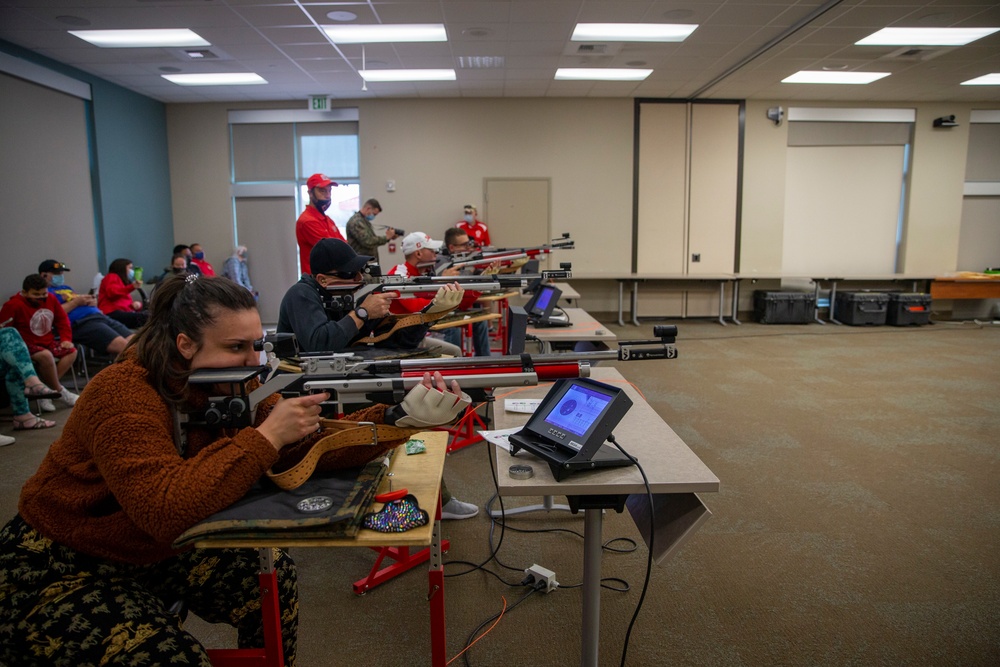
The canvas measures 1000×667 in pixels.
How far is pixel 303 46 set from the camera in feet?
20.7

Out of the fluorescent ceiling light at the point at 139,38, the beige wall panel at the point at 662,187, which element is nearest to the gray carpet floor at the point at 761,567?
the fluorescent ceiling light at the point at 139,38

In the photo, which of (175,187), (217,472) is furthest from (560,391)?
(175,187)

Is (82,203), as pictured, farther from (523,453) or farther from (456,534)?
(523,453)

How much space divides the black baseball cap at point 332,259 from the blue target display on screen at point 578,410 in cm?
146

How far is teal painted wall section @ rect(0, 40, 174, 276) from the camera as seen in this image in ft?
23.8

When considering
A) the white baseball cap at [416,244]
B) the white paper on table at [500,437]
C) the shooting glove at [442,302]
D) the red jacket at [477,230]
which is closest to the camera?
the white paper on table at [500,437]

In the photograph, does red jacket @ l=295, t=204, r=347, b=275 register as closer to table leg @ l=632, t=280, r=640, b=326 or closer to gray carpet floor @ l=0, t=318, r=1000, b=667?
gray carpet floor @ l=0, t=318, r=1000, b=667

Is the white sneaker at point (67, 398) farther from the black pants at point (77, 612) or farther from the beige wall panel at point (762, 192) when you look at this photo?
the beige wall panel at point (762, 192)

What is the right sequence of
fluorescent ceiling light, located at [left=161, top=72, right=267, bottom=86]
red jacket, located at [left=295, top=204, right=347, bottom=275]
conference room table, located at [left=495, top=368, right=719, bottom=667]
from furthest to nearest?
fluorescent ceiling light, located at [left=161, top=72, right=267, bottom=86]
red jacket, located at [left=295, top=204, right=347, bottom=275]
conference room table, located at [left=495, top=368, right=719, bottom=667]

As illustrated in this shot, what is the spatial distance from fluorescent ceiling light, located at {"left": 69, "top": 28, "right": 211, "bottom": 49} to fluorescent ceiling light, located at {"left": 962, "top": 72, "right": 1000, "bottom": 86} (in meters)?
9.46

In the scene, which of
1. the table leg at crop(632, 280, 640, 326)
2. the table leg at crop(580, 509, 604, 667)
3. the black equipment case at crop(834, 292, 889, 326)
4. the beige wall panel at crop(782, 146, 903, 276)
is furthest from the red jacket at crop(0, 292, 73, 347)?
the black equipment case at crop(834, 292, 889, 326)

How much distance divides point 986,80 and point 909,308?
123 inches

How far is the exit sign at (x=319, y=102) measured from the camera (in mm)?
8555

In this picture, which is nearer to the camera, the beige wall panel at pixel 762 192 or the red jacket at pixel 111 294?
the red jacket at pixel 111 294
